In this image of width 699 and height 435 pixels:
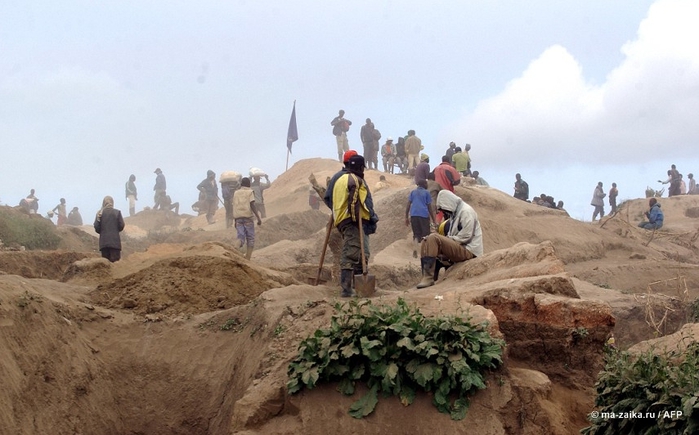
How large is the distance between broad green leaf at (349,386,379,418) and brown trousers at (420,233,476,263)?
132 inches

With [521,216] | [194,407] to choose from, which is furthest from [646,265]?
→ [194,407]

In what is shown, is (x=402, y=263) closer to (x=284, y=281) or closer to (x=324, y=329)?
(x=284, y=281)

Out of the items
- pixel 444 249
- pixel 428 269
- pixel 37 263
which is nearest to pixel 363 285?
pixel 428 269

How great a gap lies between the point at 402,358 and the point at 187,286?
3.80 meters

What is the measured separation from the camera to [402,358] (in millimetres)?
6535

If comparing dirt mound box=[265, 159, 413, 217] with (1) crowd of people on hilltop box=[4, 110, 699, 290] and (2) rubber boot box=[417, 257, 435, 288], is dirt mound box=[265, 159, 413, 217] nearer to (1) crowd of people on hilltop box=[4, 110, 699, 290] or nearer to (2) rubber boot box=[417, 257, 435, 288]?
(1) crowd of people on hilltop box=[4, 110, 699, 290]

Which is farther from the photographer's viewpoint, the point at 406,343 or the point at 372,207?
the point at 372,207

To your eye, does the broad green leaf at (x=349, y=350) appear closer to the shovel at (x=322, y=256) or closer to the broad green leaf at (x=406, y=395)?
the broad green leaf at (x=406, y=395)

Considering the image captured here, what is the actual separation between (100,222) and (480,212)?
9.01 meters

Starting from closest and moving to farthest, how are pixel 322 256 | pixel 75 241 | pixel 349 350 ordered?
pixel 349 350 < pixel 322 256 < pixel 75 241

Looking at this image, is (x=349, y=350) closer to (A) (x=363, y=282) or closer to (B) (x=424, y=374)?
(B) (x=424, y=374)

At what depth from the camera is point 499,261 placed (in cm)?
921

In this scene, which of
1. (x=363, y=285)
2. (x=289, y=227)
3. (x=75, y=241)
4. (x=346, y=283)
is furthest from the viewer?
(x=289, y=227)

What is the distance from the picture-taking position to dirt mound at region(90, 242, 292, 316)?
920cm
